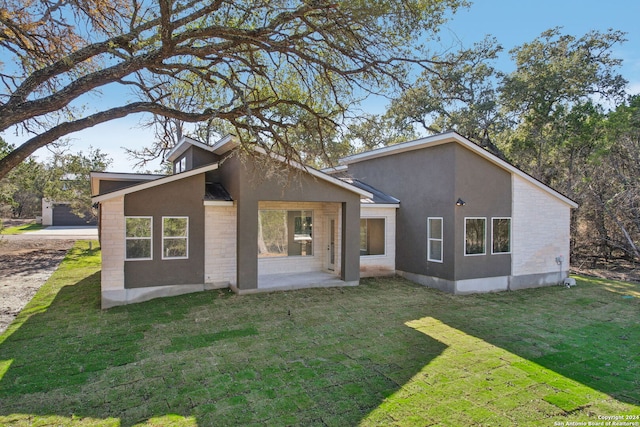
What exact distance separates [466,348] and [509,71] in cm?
1924

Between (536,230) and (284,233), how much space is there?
29.8 feet

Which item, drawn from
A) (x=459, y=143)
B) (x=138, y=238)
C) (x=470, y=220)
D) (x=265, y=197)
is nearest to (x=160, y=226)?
(x=138, y=238)

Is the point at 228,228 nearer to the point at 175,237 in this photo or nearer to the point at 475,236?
the point at 175,237

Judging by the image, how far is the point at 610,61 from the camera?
18344 mm

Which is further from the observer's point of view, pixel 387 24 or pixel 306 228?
pixel 306 228

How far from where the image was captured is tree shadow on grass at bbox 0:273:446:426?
4703 millimetres

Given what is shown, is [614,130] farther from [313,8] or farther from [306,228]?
[313,8]

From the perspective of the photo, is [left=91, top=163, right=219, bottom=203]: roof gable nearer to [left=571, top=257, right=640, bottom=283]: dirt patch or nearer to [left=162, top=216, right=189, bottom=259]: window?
[left=162, top=216, right=189, bottom=259]: window

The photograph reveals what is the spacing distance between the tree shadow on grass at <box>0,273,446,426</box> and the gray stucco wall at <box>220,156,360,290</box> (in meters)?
1.56

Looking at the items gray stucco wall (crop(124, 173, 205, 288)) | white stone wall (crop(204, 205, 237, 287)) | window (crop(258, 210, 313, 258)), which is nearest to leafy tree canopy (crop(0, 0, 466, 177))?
gray stucco wall (crop(124, 173, 205, 288))

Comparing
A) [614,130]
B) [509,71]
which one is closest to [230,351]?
[614,130]

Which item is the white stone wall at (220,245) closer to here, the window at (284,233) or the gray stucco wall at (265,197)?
the gray stucco wall at (265,197)

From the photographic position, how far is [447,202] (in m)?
11.6

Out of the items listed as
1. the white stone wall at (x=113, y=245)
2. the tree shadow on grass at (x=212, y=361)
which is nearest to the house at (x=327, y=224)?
the white stone wall at (x=113, y=245)
